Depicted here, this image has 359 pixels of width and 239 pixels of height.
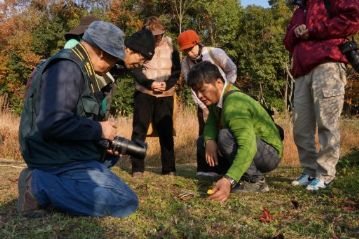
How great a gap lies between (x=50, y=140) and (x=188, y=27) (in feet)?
83.1

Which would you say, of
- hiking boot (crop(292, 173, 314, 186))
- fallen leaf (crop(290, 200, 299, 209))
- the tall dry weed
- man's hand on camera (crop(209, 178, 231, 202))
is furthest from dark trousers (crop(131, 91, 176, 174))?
the tall dry weed

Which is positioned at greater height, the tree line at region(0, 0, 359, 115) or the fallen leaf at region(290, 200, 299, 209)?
the tree line at region(0, 0, 359, 115)

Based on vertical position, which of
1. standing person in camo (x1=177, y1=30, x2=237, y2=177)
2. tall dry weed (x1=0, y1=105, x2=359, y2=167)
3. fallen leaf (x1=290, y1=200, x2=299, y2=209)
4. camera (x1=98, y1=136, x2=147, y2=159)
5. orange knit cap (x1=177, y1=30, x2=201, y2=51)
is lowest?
tall dry weed (x1=0, y1=105, x2=359, y2=167)

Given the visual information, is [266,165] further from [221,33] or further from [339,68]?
[221,33]

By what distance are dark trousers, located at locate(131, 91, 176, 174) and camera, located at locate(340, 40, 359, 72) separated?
7.08 ft

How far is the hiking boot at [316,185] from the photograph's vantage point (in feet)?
13.3

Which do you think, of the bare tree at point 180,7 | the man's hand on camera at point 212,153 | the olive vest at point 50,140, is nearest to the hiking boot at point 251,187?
the man's hand on camera at point 212,153

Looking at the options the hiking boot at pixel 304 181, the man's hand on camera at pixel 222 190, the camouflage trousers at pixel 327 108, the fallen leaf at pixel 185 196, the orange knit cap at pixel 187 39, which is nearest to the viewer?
the man's hand on camera at pixel 222 190

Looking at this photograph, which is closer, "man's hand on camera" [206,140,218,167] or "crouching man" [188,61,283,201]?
"crouching man" [188,61,283,201]

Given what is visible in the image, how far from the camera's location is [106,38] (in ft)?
10.6

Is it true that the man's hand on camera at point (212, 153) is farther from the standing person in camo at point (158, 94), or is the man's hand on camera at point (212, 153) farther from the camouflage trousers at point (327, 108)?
the standing person in camo at point (158, 94)

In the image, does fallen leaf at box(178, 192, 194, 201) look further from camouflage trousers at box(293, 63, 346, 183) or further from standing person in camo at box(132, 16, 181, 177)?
standing person in camo at box(132, 16, 181, 177)

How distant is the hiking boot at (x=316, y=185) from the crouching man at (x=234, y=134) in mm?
359

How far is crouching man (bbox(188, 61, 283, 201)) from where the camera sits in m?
3.56
